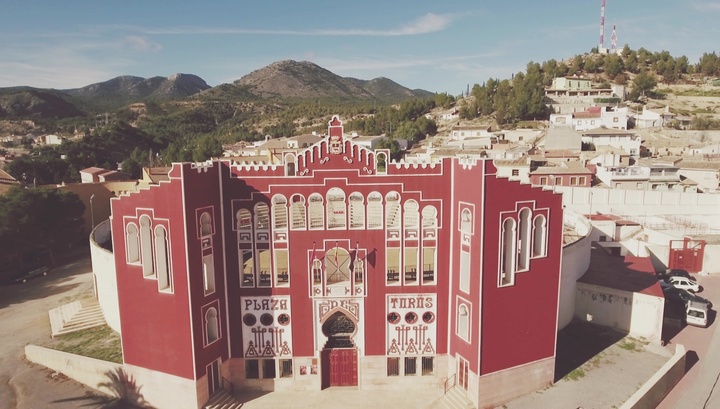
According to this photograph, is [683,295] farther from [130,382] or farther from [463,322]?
[130,382]

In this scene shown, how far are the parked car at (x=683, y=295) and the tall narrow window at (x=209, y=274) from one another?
3102cm

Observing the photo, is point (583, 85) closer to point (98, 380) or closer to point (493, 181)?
point (493, 181)

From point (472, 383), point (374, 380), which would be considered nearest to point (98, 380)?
point (374, 380)

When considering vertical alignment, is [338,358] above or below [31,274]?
above

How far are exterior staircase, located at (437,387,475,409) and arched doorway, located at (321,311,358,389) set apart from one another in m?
4.55

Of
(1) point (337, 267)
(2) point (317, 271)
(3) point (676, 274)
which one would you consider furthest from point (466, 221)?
(3) point (676, 274)

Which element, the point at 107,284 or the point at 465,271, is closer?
the point at 465,271

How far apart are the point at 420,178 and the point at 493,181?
11.6 ft

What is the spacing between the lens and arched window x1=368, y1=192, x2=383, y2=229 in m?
21.9

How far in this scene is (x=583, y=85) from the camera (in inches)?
4614

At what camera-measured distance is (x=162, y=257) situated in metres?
20.9

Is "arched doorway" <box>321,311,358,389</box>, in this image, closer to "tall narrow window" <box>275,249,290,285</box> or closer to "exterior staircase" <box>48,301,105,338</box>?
"tall narrow window" <box>275,249,290,285</box>

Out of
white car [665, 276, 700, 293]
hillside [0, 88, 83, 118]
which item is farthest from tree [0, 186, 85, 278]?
hillside [0, 88, 83, 118]

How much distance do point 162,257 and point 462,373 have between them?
15.4 meters
